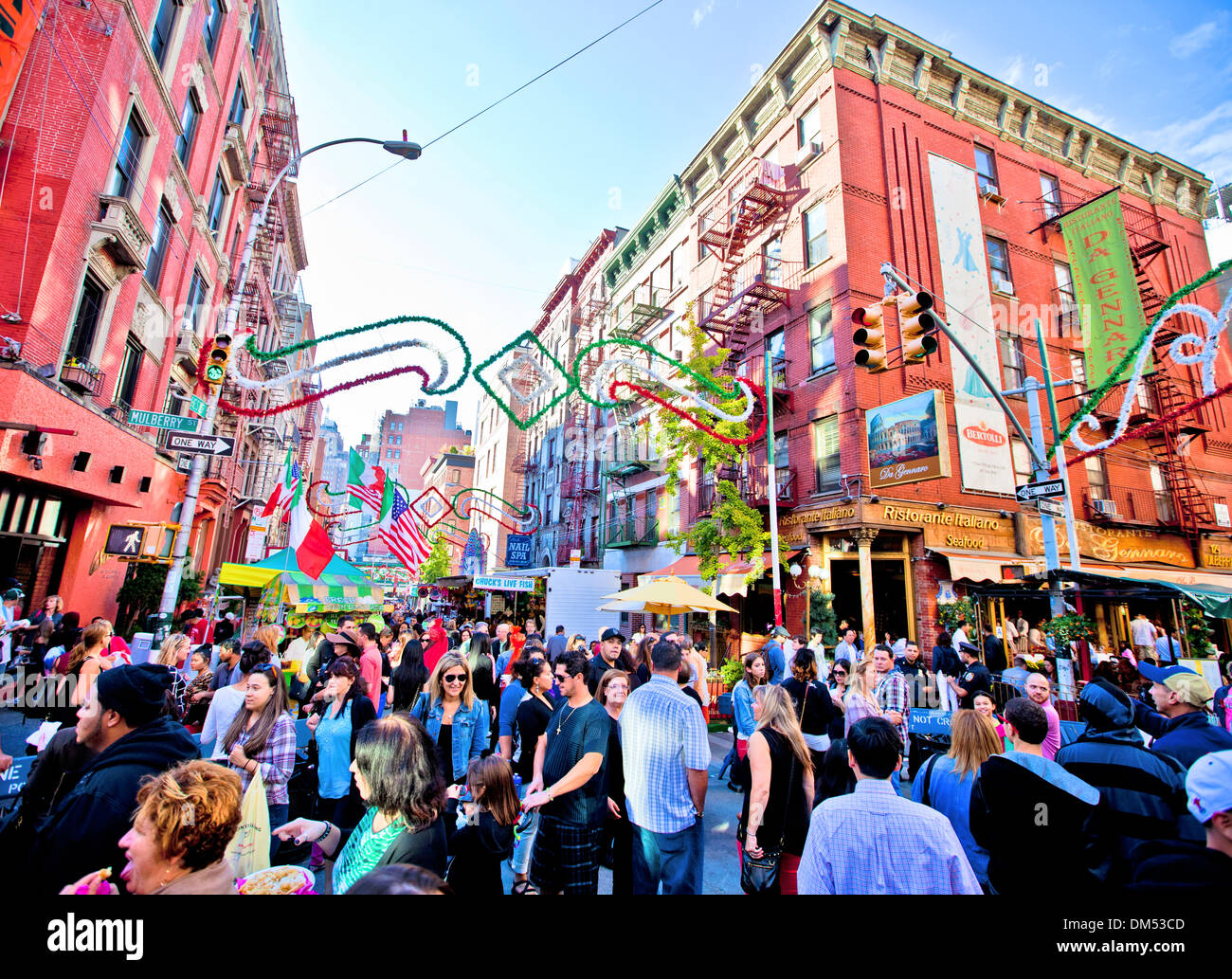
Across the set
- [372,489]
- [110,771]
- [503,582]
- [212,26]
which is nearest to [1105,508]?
[503,582]

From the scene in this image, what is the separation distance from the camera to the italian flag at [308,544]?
41.7 ft

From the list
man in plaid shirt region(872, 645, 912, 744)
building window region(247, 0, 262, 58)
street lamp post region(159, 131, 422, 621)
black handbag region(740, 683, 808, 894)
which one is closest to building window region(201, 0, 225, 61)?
building window region(247, 0, 262, 58)

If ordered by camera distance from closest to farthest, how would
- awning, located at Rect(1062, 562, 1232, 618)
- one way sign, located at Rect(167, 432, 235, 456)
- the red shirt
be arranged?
the red shirt, one way sign, located at Rect(167, 432, 235, 456), awning, located at Rect(1062, 562, 1232, 618)

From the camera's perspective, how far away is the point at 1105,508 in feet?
70.8

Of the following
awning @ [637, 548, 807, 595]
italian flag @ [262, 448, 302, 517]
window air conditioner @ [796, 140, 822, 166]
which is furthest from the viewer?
window air conditioner @ [796, 140, 822, 166]

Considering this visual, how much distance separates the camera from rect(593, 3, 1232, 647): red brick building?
18.7 m

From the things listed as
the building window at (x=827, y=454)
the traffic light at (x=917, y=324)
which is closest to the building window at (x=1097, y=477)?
the building window at (x=827, y=454)

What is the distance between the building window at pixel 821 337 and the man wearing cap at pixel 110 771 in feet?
67.7

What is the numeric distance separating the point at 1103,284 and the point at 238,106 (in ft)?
106

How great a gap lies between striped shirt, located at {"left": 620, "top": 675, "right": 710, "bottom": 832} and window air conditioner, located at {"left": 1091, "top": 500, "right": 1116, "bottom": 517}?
25.0 meters

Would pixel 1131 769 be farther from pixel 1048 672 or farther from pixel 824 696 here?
pixel 1048 672

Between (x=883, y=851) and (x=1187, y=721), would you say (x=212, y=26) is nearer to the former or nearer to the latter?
(x=883, y=851)

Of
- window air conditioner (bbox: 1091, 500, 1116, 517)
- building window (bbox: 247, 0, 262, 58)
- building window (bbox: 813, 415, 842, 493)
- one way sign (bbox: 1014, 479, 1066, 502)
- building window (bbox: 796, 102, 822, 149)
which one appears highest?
building window (bbox: 247, 0, 262, 58)

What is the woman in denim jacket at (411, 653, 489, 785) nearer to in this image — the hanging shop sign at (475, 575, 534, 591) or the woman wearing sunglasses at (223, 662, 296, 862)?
the woman wearing sunglasses at (223, 662, 296, 862)
